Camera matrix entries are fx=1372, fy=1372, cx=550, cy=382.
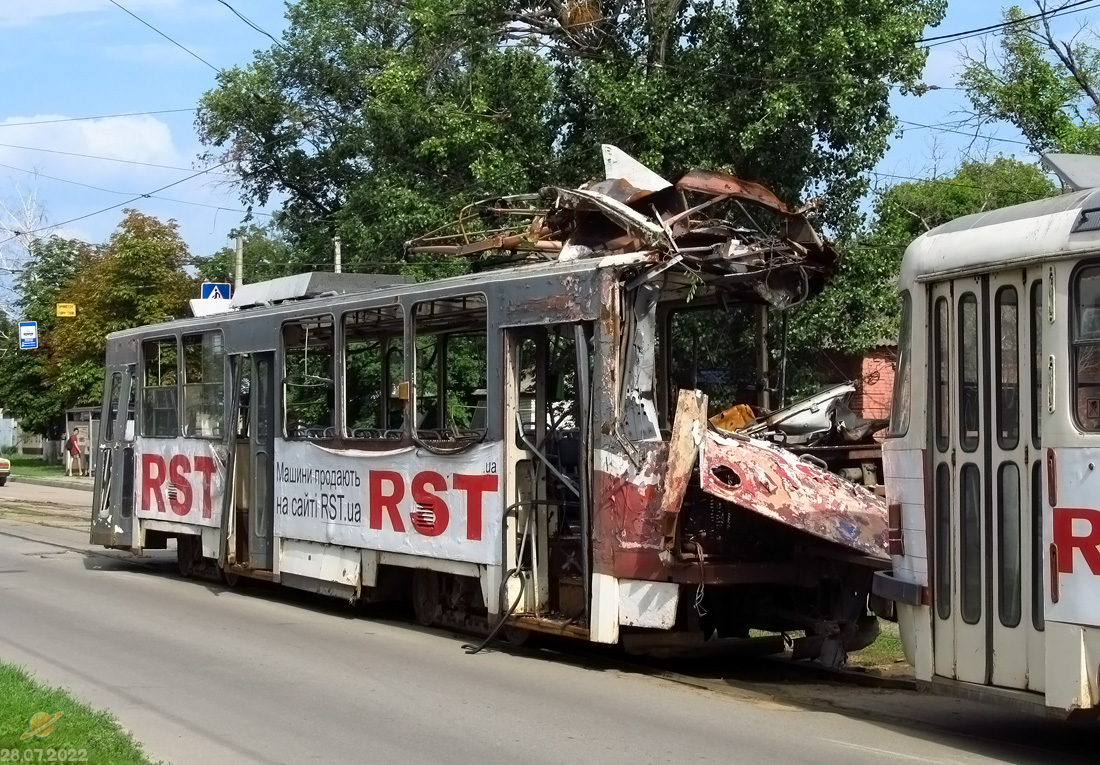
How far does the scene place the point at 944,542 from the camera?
25.8 feet

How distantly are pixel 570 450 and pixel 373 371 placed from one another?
3.39 meters

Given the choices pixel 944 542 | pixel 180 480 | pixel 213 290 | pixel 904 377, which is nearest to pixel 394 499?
pixel 180 480

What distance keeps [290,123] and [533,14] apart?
56.1ft

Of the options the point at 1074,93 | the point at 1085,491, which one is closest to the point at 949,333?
the point at 1085,491

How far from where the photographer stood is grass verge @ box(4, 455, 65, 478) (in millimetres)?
45112

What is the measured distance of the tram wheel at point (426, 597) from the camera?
41.1ft

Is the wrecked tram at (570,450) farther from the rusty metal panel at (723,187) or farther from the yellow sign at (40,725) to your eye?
the yellow sign at (40,725)

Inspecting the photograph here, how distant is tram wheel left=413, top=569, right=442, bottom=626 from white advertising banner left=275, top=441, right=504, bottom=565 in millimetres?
487

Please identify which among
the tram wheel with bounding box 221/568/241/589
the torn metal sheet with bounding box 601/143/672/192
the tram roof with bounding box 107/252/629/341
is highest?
the torn metal sheet with bounding box 601/143/672/192

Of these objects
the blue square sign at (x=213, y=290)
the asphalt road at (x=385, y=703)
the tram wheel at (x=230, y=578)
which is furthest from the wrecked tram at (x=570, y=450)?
the blue square sign at (x=213, y=290)

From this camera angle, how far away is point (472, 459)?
11.3 metres

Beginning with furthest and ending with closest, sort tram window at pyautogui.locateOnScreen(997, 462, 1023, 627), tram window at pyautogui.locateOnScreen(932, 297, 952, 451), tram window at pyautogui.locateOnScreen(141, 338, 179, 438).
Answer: tram window at pyautogui.locateOnScreen(141, 338, 179, 438) < tram window at pyautogui.locateOnScreen(932, 297, 952, 451) < tram window at pyautogui.locateOnScreen(997, 462, 1023, 627)

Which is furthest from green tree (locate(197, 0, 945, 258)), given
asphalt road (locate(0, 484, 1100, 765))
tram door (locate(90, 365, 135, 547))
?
asphalt road (locate(0, 484, 1100, 765))

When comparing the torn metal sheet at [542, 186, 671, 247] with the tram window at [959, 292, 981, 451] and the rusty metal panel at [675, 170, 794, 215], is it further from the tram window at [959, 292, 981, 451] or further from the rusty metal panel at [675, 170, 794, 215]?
the tram window at [959, 292, 981, 451]
